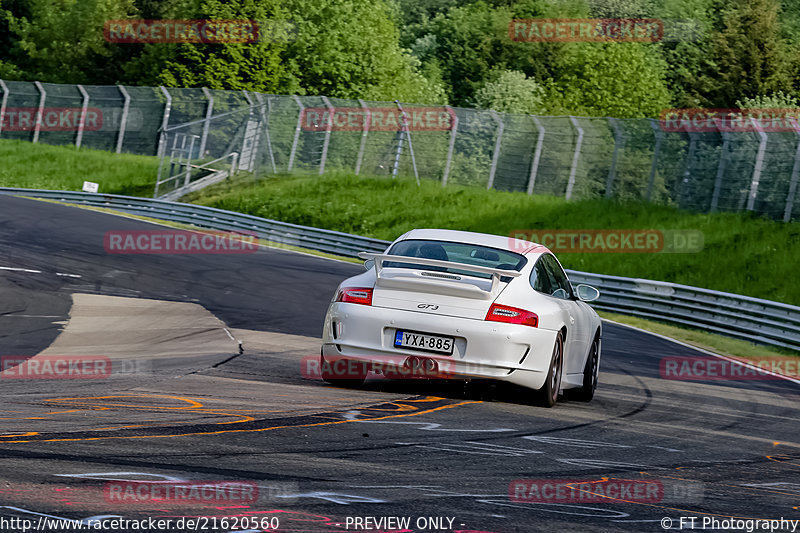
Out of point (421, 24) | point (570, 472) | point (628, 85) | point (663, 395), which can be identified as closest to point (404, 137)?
point (663, 395)

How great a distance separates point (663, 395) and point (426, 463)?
5847mm

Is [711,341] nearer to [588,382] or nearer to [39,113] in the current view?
[588,382]

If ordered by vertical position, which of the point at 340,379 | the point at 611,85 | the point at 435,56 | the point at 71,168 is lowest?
the point at 71,168

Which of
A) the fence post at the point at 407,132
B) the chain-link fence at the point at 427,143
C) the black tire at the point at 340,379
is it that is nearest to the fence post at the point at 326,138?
the chain-link fence at the point at 427,143

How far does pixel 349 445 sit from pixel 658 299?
17977 mm

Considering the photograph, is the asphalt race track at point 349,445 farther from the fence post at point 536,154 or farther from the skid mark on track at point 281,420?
the fence post at point 536,154

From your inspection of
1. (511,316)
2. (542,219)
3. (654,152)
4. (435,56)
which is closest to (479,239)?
(511,316)

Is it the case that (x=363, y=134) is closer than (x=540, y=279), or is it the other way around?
(x=540, y=279)

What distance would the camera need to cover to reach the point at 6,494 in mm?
4234

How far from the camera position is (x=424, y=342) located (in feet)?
27.1

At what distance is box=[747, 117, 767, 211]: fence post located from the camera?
2748 centimetres

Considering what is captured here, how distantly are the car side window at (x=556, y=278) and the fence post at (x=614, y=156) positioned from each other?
22209mm

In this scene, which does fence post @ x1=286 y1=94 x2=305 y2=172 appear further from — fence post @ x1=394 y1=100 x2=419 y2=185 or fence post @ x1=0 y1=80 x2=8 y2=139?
fence post @ x1=0 y1=80 x2=8 y2=139

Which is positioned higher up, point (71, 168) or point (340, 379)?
point (340, 379)
